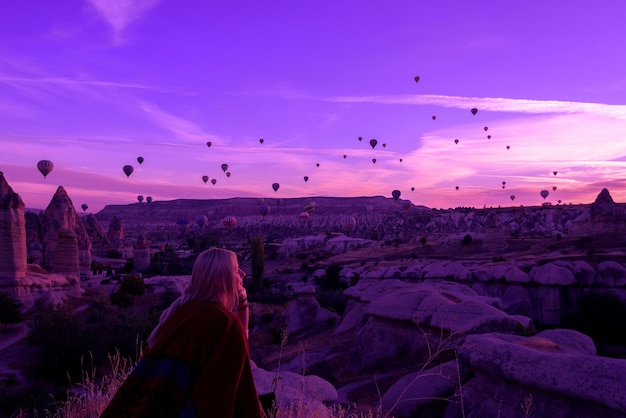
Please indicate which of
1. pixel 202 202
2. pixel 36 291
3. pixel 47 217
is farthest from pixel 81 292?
pixel 202 202

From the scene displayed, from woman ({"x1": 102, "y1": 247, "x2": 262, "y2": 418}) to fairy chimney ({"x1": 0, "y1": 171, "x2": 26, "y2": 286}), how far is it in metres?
20.5

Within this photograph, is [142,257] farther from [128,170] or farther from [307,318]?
[307,318]

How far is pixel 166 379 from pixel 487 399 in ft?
15.3

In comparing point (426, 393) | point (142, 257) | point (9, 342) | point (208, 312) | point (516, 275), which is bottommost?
point (9, 342)

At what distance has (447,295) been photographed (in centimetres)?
1112

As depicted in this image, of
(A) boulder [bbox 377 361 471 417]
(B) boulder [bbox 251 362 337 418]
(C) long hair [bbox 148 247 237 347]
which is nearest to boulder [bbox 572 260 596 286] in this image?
(A) boulder [bbox 377 361 471 417]

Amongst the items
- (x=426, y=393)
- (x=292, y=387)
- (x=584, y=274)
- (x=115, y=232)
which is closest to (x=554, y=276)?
(x=584, y=274)

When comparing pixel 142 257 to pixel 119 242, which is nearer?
pixel 142 257

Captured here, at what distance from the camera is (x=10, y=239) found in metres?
20.2

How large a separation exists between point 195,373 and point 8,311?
62.8ft

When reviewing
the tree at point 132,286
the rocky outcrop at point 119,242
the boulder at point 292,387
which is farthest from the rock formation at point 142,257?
the boulder at point 292,387

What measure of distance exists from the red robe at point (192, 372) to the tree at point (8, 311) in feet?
61.9

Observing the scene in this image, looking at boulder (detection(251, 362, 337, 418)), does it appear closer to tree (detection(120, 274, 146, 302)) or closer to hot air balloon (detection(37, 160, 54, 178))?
tree (detection(120, 274, 146, 302))

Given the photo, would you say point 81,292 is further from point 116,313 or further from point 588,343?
point 588,343
